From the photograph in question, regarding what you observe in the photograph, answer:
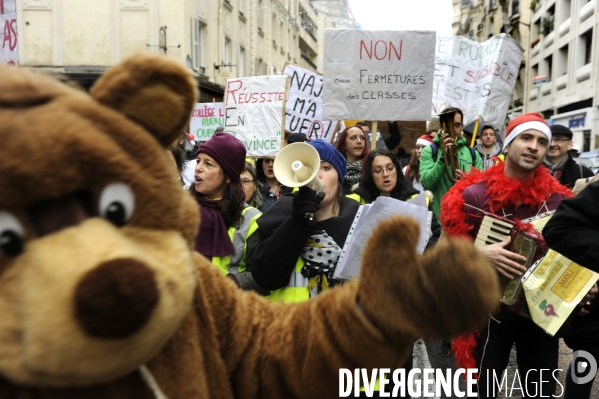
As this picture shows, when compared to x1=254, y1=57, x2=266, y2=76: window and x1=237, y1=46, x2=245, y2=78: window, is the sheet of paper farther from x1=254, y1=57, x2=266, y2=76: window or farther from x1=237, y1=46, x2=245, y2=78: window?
x1=254, y1=57, x2=266, y2=76: window

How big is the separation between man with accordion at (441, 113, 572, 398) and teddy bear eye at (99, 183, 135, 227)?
2.37 meters

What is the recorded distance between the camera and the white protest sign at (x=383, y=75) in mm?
5578

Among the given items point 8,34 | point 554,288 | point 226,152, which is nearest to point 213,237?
point 226,152

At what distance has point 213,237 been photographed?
121 inches

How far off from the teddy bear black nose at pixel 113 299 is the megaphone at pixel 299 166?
5.67ft

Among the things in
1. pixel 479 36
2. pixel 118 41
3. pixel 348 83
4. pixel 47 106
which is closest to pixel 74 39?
pixel 118 41

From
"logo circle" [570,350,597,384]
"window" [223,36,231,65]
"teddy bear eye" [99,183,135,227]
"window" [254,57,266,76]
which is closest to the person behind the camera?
"teddy bear eye" [99,183,135,227]

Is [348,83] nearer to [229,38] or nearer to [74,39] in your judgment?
[74,39]

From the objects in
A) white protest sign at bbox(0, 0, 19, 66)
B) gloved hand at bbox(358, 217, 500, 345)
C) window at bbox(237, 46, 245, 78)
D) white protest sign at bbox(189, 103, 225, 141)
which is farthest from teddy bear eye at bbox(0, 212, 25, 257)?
window at bbox(237, 46, 245, 78)

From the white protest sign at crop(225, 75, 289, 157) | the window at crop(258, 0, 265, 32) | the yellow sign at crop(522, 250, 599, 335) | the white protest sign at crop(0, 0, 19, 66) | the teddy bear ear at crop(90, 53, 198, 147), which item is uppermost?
the window at crop(258, 0, 265, 32)

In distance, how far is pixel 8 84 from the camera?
3.21 feet

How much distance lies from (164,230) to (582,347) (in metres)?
2.72

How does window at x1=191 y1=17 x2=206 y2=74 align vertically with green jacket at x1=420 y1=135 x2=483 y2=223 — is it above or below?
above

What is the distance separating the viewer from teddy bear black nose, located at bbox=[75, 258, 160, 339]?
867 millimetres
